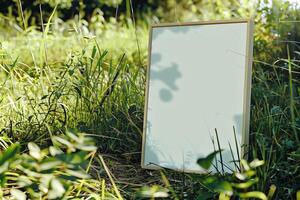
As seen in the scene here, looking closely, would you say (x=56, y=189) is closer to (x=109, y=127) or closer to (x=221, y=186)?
(x=221, y=186)

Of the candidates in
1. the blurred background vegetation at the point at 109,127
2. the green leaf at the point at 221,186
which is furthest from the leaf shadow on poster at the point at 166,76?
the green leaf at the point at 221,186

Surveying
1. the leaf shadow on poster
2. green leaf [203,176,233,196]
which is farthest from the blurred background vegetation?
the leaf shadow on poster

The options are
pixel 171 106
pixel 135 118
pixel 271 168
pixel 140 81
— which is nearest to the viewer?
pixel 271 168

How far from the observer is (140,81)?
255 centimetres

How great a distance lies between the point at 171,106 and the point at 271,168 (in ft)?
1.45

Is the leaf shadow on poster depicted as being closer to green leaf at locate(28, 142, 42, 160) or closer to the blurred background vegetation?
the blurred background vegetation

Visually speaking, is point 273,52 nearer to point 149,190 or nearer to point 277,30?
point 277,30

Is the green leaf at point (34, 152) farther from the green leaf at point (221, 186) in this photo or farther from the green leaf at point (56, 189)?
the green leaf at point (221, 186)

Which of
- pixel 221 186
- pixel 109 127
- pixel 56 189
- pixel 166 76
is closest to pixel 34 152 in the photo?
pixel 56 189

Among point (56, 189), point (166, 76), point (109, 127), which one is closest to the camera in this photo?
point (56, 189)

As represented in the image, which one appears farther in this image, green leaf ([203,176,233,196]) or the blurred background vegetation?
the blurred background vegetation

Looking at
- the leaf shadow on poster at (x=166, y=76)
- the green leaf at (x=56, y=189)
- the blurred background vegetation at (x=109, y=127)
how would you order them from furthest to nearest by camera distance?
the leaf shadow on poster at (x=166, y=76) < the blurred background vegetation at (x=109, y=127) < the green leaf at (x=56, y=189)

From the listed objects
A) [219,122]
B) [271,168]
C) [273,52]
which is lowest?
[271,168]

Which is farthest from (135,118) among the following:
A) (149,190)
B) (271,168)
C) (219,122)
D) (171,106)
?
(149,190)
